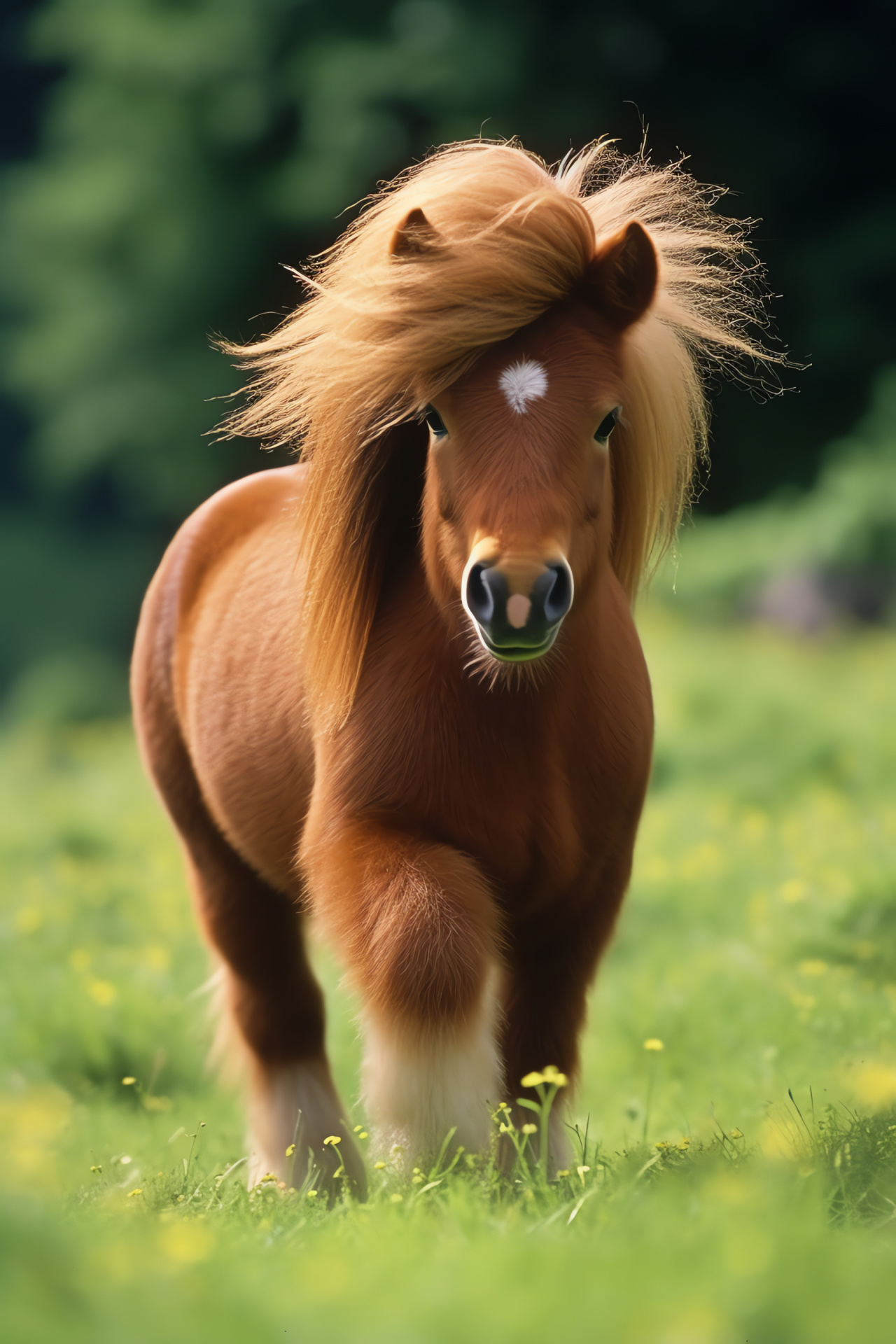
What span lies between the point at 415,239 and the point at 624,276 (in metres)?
0.42

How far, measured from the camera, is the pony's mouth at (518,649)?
235 centimetres

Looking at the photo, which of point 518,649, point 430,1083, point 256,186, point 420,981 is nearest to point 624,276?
point 518,649

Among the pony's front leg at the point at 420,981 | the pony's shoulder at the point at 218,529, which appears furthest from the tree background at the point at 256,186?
the pony's front leg at the point at 420,981

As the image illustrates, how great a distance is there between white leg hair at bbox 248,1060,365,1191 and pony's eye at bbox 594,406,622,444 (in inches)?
76.9

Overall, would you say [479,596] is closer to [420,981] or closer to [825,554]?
[420,981]

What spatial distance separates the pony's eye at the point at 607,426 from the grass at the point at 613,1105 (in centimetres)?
140

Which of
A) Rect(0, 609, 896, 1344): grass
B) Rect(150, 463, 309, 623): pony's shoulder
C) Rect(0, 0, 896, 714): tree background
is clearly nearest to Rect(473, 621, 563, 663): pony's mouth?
Rect(0, 609, 896, 1344): grass

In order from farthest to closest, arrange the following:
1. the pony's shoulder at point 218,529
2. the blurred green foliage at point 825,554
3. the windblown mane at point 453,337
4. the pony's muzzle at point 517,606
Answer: the blurred green foliage at point 825,554 < the pony's shoulder at point 218,529 < the windblown mane at point 453,337 < the pony's muzzle at point 517,606

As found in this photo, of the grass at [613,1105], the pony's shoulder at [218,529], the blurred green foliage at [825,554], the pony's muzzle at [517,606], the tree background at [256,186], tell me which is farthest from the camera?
the tree background at [256,186]

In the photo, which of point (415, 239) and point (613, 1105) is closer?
point (415, 239)

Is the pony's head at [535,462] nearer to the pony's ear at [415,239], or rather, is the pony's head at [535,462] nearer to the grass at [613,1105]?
the pony's ear at [415,239]

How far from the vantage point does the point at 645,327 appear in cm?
287

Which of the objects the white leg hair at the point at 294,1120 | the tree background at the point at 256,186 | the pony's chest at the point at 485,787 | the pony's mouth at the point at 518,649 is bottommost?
the white leg hair at the point at 294,1120

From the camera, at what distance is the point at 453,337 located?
256 cm
